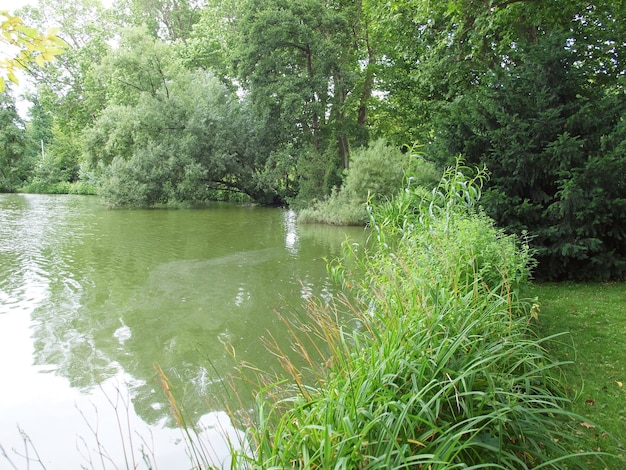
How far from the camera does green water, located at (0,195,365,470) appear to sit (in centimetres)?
341

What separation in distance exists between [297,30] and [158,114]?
7981mm

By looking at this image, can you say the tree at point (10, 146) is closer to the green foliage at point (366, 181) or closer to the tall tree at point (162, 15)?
the tall tree at point (162, 15)

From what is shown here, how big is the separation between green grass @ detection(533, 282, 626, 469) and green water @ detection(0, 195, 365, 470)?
77.8 inches

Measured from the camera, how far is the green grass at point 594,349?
2492 mm

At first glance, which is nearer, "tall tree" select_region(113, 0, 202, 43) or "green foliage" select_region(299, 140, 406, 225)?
"green foliage" select_region(299, 140, 406, 225)

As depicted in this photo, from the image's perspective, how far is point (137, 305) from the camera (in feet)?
20.6

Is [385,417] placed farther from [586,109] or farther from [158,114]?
[158,114]

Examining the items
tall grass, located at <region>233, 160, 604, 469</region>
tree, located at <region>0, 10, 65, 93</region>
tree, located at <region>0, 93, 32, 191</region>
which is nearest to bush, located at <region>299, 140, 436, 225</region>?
tall grass, located at <region>233, 160, 604, 469</region>

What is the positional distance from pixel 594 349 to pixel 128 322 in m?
5.08

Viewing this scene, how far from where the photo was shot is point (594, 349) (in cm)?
361

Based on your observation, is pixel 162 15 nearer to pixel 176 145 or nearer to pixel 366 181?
pixel 176 145

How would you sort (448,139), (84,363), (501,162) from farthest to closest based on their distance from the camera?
(448,139), (501,162), (84,363)

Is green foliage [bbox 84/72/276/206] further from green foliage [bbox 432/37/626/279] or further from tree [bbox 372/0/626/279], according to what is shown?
green foliage [bbox 432/37/626/279]

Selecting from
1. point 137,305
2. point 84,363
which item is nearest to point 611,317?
point 84,363
